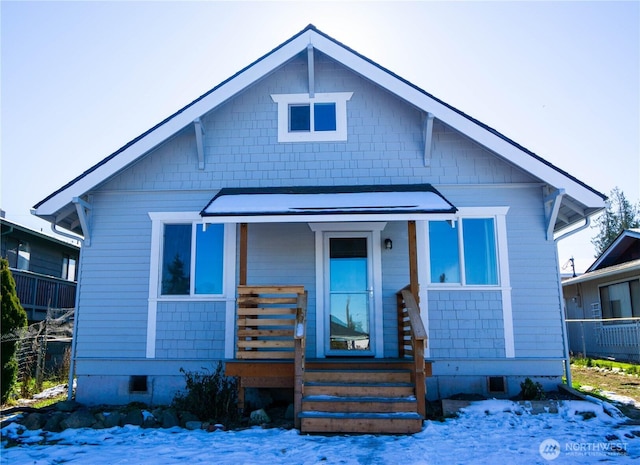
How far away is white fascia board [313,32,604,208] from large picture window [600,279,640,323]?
10073 millimetres

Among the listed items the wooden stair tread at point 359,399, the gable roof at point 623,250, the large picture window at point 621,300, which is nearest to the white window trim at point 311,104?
the wooden stair tread at point 359,399

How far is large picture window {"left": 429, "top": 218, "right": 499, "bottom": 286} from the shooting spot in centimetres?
928

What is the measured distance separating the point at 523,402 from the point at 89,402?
6911 millimetres

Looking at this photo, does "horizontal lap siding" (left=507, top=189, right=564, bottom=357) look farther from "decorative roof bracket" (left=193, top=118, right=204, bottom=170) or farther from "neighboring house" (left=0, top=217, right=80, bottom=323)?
"neighboring house" (left=0, top=217, right=80, bottom=323)

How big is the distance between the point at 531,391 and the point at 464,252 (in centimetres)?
242

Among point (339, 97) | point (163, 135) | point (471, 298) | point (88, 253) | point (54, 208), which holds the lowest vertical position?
point (471, 298)

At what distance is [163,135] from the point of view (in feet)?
30.5

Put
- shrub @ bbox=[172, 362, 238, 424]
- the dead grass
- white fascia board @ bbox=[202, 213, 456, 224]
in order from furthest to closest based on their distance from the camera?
the dead grass, white fascia board @ bbox=[202, 213, 456, 224], shrub @ bbox=[172, 362, 238, 424]

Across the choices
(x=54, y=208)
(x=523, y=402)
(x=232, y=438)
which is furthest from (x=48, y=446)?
(x=523, y=402)

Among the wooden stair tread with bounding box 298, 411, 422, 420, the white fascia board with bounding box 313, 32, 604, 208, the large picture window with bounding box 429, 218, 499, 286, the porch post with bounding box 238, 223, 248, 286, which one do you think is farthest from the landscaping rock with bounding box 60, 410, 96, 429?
the white fascia board with bounding box 313, 32, 604, 208

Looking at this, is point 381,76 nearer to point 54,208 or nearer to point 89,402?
point 54,208

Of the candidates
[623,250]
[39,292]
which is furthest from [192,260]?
[623,250]

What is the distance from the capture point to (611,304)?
747 inches

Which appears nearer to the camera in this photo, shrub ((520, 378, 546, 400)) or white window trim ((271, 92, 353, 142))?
shrub ((520, 378, 546, 400))
